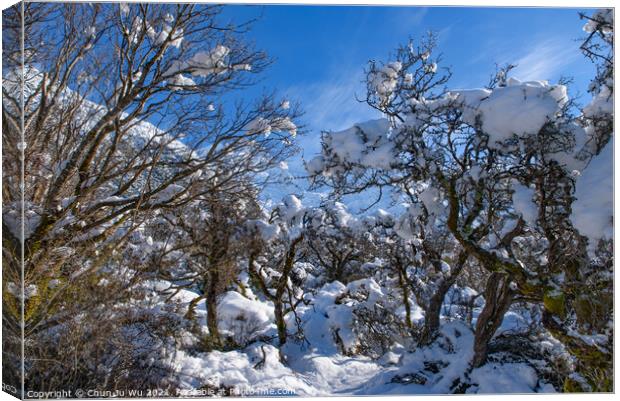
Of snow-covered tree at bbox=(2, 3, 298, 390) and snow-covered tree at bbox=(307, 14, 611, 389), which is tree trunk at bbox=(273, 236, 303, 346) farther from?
snow-covered tree at bbox=(307, 14, 611, 389)

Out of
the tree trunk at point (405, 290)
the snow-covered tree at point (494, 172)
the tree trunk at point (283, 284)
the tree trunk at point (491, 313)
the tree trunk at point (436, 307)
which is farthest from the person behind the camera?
the tree trunk at point (405, 290)

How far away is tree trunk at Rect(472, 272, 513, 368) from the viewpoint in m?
3.91

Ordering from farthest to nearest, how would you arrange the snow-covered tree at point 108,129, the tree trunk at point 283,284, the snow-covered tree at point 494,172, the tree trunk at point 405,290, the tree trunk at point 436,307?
the tree trunk at point 405,290, the tree trunk at point 283,284, the tree trunk at point 436,307, the snow-covered tree at point 108,129, the snow-covered tree at point 494,172

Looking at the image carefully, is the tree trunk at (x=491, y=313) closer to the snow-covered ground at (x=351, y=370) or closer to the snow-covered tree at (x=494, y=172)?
the snow-covered tree at (x=494, y=172)

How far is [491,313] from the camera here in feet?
13.1

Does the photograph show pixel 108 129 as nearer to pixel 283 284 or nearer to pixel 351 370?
pixel 283 284

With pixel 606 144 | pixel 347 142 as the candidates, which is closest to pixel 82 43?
pixel 347 142

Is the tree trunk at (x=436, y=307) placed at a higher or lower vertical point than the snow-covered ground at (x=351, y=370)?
higher

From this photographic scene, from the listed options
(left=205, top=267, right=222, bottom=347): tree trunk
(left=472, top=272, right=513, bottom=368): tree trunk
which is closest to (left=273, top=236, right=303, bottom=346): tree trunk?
(left=205, top=267, right=222, bottom=347): tree trunk

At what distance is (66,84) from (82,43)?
1.50 ft

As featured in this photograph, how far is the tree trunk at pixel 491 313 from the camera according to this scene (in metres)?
3.91

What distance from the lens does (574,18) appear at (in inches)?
132

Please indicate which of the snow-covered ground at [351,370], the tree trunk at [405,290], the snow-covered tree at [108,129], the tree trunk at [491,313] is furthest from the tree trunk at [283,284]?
the tree trunk at [491,313]

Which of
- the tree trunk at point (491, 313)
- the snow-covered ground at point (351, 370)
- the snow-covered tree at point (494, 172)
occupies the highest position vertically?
the snow-covered tree at point (494, 172)
